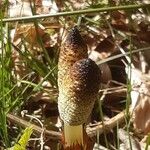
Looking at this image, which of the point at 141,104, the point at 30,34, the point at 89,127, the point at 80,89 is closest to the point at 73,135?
the point at 80,89

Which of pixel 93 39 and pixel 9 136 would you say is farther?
pixel 93 39

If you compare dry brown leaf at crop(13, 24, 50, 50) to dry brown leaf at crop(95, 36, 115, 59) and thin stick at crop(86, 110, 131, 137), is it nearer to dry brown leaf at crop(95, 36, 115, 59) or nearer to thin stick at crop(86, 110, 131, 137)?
dry brown leaf at crop(95, 36, 115, 59)

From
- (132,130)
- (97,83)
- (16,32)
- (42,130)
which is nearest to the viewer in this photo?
(97,83)


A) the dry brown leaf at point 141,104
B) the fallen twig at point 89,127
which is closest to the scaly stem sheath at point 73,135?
the fallen twig at point 89,127

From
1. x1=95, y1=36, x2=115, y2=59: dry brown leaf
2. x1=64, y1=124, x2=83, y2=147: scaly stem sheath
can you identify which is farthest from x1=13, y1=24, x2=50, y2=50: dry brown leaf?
x1=64, y1=124, x2=83, y2=147: scaly stem sheath

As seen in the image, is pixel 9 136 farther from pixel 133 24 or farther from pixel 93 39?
pixel 133 24

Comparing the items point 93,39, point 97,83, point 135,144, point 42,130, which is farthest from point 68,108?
point 93,39

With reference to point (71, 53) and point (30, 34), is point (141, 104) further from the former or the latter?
point (71, 53)
